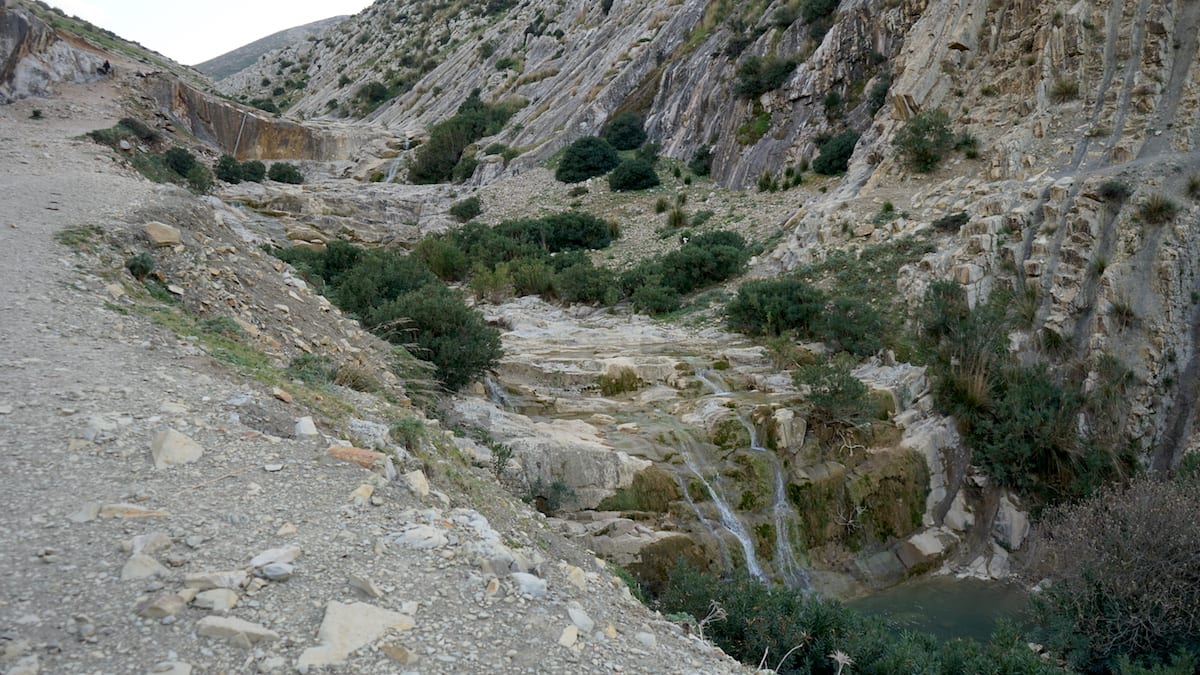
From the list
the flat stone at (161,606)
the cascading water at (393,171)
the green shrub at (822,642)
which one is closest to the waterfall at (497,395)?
the green shrub at (822,642)

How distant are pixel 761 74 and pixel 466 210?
12.1 meters

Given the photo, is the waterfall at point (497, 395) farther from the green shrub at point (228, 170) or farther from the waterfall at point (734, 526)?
the green shrub at point (228, 170)

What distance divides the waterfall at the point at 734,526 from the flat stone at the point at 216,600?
671cm

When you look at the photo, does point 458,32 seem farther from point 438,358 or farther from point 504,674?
point 504,674

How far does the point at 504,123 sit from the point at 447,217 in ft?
34.0

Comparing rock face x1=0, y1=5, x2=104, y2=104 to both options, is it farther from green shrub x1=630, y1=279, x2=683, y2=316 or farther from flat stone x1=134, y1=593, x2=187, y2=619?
flat stone x1=134, y1=593, x2=187, y2=619

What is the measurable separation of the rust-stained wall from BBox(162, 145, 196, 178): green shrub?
6023mm

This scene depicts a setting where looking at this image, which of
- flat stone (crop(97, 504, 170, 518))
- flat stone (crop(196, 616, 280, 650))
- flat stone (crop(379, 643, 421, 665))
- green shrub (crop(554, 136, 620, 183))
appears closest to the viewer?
flat stone (crop(196, 616, 280, 650))

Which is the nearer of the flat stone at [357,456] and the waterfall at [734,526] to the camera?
the flat stone at [357,456]

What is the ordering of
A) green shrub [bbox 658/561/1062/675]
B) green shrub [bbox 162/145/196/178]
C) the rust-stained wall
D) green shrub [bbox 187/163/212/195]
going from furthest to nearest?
the rust-stained wall → green shrub [bbox 162/145/196/178] → green shrub [bbox 187/163/212/195] → green shrub [bbox 658/561/1062/675]

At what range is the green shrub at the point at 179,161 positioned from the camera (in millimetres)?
21828

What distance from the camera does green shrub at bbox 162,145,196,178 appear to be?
71.6 feet

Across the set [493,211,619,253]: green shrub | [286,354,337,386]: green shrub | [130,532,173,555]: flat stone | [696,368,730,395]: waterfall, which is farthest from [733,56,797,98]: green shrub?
[130,532,173,555]: flat stone

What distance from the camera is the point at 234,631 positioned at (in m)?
2.87
